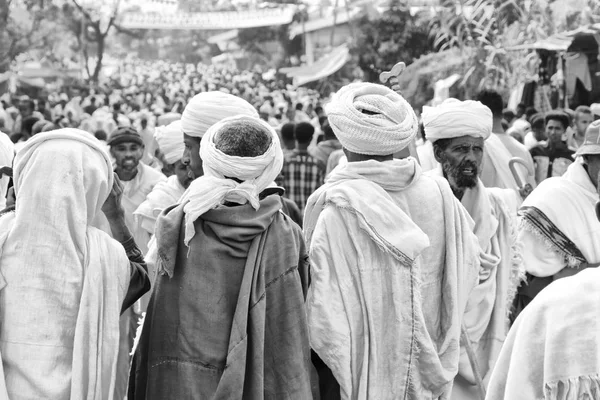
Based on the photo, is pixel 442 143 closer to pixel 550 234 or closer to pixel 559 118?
pixel 550 234

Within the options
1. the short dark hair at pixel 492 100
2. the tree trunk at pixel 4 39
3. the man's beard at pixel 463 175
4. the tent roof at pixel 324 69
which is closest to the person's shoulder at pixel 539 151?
the short dark hair at pixel 492 100

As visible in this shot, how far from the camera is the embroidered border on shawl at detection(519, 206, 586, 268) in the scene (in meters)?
5.70

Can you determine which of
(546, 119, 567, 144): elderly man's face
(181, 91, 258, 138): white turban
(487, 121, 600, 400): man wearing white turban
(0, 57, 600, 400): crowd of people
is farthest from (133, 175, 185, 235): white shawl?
(546, 119, 567, 144): elderly man's face

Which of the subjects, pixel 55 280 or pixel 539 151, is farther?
pixel 539 151

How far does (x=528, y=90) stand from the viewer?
2411 cm

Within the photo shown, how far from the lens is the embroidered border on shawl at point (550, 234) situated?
5695 mm

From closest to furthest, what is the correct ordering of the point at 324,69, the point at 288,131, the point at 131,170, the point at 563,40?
1. the point at 131,170
2. the point at 288,131
3. the point at 563,40
4. the point at 324,69

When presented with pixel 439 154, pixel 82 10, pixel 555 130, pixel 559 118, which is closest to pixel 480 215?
pixel 439 154

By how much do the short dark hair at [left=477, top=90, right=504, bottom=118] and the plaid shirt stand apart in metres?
2.02

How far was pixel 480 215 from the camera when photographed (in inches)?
213

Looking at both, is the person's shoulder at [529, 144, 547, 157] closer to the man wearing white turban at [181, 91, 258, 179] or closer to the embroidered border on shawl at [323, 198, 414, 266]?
the man wearing white turban at [181, 91, 258, 179]

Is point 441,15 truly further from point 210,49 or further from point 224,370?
point 210,49

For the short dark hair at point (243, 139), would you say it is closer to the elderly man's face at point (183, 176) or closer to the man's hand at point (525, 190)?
the elderly man's face at point (183, 176)

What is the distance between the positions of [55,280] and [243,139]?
0.79 metres
